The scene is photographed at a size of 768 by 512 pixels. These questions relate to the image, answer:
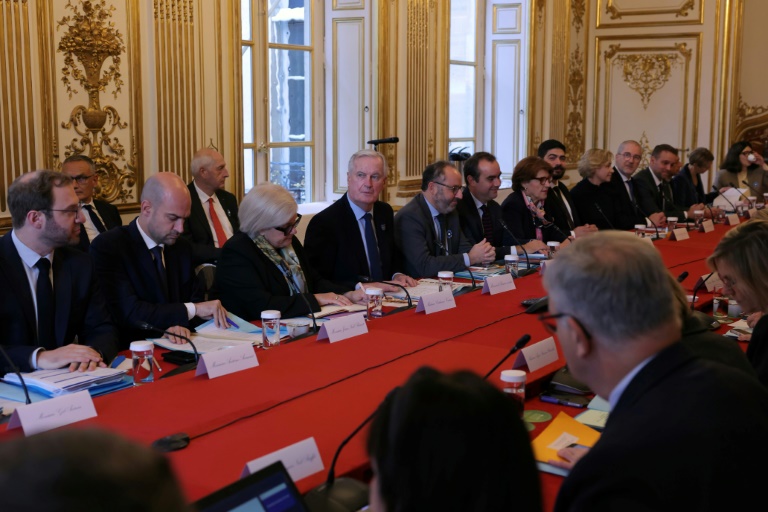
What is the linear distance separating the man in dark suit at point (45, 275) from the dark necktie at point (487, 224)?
9.33 feet

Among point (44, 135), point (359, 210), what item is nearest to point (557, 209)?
point (359, 210)

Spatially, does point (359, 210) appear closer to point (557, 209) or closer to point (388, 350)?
point (388, 350)

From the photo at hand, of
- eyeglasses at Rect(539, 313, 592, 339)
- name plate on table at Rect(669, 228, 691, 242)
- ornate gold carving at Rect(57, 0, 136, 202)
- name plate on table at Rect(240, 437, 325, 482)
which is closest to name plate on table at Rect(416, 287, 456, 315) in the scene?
name plate on table at Rect(240, 437, 325, 482)

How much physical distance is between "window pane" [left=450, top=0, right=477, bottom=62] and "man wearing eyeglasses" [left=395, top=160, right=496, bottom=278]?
3689mm

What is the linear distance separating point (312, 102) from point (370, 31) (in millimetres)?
708

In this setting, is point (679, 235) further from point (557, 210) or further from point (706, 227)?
point (557, 210)

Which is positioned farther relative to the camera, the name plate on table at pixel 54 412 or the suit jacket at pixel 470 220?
the suit jacket at pixel 470 220

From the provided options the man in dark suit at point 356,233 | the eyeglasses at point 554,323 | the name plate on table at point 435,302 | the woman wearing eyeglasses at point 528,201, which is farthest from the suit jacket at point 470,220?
the eyeglasses at point 554,323

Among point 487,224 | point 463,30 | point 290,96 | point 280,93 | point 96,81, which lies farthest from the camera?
point 463,30

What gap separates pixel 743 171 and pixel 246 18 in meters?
5.53

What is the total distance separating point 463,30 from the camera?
28.5 feet

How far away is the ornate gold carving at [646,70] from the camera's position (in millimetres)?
10305

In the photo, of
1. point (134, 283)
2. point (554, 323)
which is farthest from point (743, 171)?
point (554, 323)

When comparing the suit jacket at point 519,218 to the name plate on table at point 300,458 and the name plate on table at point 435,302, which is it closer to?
the name plate on table at point 435,302
